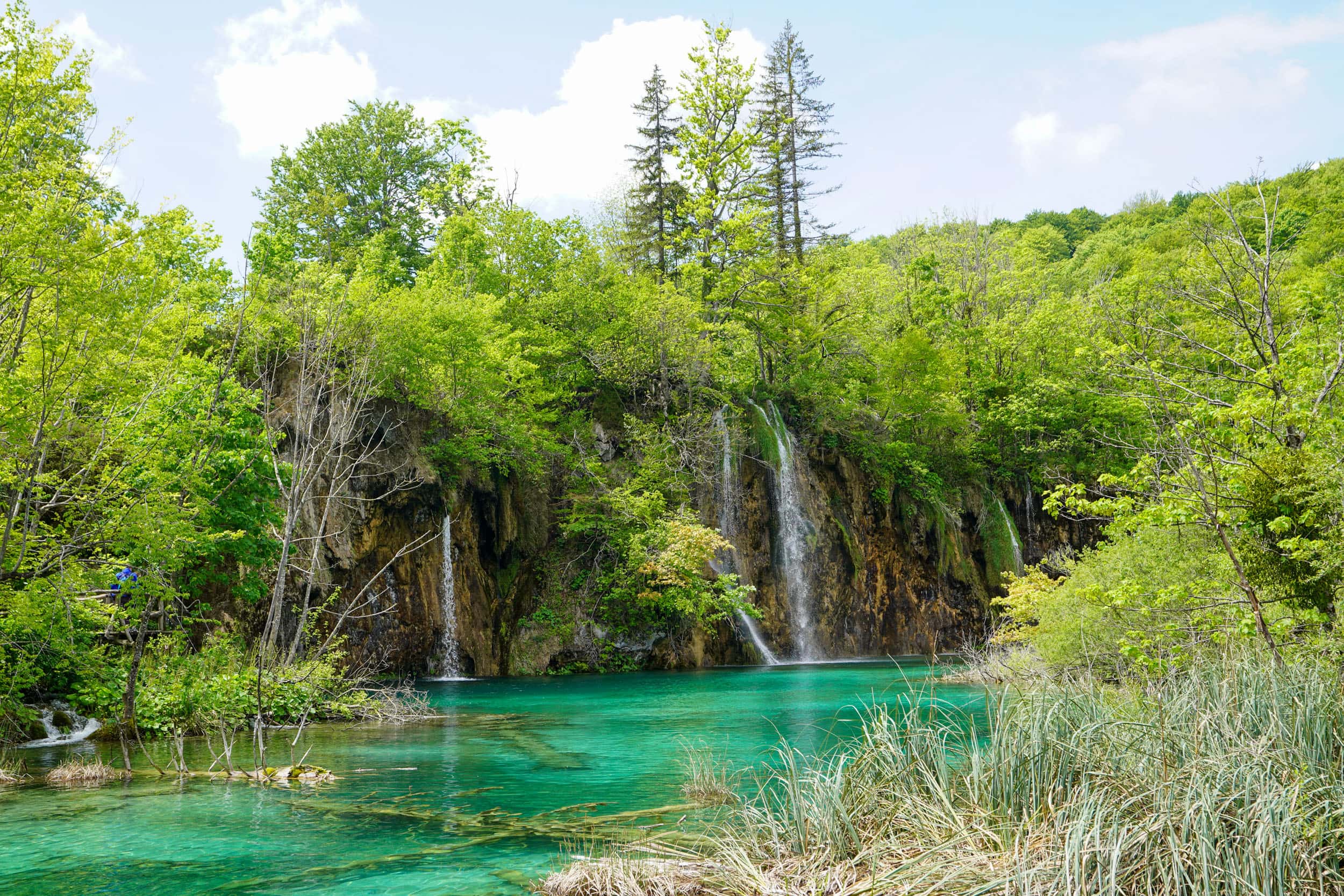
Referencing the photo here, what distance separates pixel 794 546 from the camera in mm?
30344

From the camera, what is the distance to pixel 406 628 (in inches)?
918

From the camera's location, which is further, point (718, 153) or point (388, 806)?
point (718, 153)

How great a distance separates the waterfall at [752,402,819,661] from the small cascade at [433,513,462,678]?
10541 millimetres

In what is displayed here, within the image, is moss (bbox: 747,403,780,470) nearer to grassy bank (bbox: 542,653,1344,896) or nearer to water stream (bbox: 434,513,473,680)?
water stream (bbox: 434,513,473,680)

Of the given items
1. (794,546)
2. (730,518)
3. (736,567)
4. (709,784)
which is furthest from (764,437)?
(709,784)

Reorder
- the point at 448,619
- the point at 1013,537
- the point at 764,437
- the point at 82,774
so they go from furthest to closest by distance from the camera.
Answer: the point at 1013,537
the point at 764,437
the point at 448,619
the point at 82,774

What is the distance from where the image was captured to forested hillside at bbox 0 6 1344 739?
9.30 meters

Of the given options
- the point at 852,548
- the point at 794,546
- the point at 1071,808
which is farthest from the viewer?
the point at 852,548

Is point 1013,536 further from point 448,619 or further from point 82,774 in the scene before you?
point 82,774

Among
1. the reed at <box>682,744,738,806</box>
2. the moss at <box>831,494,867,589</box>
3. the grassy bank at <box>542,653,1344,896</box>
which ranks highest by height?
the moss at <box>831,494,867,589</box>

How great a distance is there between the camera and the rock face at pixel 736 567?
23.3 m

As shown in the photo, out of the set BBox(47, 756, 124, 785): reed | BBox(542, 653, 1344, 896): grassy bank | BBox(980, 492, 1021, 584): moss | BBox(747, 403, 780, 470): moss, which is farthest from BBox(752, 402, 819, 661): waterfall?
BBox(542, 653, 1344, 896): grassy bank

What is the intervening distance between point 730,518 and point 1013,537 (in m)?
13.0

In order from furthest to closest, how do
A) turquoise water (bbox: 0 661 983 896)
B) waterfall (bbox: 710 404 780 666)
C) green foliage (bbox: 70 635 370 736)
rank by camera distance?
1. waterfall (bbox: 710 404 780 666)
2. green foliage (bbox: 70 635 370 736)
3. turquoise water (bbox: 0 661 983 896)
